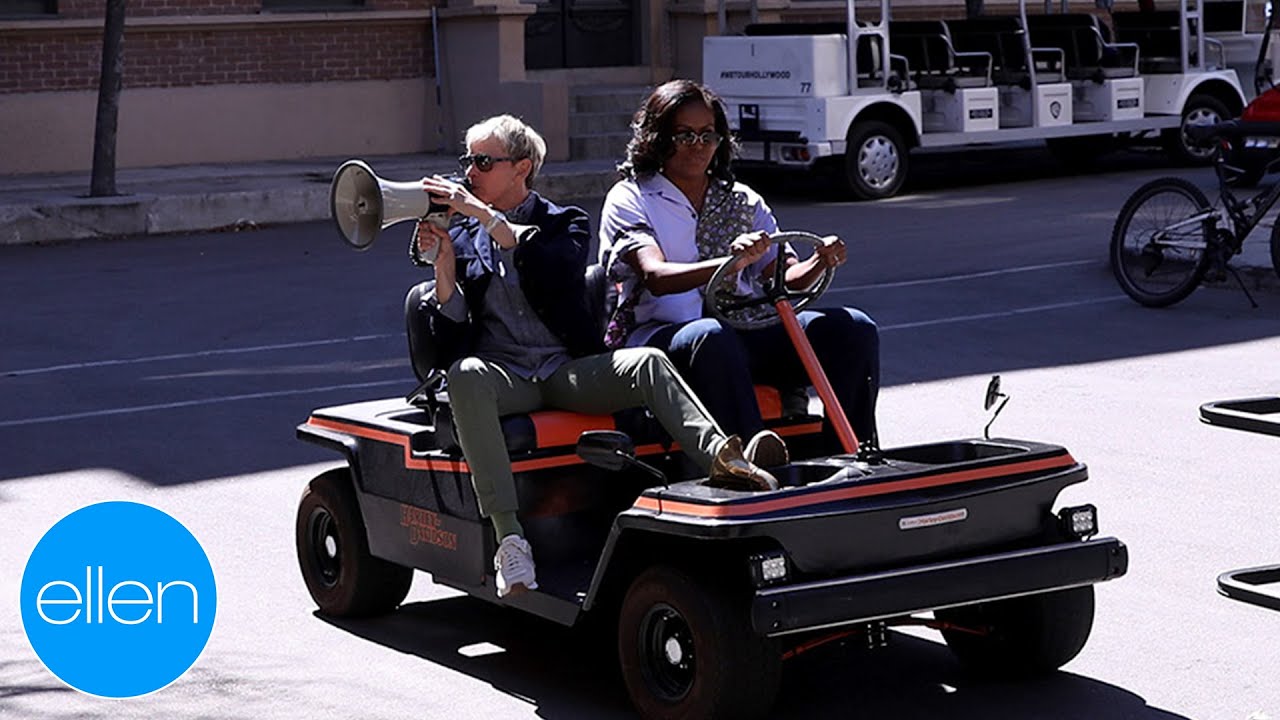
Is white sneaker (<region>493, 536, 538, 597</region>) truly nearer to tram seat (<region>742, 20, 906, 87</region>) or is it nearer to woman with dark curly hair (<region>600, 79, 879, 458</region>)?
woman with dark curly hair (<region>600, 79, 879, 458</region>)

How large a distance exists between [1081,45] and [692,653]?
56.8 feet

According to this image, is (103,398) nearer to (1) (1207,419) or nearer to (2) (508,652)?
(2) (508,652)

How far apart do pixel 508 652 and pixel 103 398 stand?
485 cm

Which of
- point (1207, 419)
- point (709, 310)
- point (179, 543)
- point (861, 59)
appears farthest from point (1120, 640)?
point (861, 59)

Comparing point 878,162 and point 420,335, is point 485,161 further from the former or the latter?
point 878,162

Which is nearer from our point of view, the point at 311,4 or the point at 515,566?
the point at 515,566

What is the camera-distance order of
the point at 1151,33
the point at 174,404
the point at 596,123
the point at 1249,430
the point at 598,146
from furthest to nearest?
the point at 596,123
the point at 598,146
the point at 1151,33
the point at 174,404
the point at 1249,430

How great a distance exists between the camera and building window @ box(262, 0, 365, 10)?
22.4m

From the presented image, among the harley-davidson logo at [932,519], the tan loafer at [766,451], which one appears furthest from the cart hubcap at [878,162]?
the harley-davidson logo at [932,519]

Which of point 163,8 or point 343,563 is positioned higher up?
point 163,8

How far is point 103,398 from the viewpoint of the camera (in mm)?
10719

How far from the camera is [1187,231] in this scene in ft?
42.0

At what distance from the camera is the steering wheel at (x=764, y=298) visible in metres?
6.24

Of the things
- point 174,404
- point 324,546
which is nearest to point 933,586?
point 324,546
